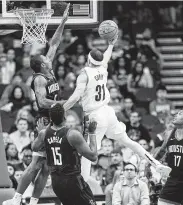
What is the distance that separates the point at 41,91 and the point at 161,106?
8.52m

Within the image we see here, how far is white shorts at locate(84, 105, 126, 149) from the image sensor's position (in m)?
13.9

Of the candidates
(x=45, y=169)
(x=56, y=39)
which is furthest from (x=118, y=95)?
(x=45, y=169)

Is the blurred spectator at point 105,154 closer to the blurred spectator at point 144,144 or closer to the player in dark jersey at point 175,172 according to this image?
the blurred spectator at point 144,144

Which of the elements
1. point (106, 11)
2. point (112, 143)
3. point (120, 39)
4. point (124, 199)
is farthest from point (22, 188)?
point (106, 11)

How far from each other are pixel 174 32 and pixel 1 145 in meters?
13.3

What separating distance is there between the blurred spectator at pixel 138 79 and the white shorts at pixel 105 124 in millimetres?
8700

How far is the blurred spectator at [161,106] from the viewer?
21.5m

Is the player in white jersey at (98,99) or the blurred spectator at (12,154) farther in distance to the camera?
the blurred spectator at (12,154)

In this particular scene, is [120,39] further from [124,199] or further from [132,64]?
[124,199]

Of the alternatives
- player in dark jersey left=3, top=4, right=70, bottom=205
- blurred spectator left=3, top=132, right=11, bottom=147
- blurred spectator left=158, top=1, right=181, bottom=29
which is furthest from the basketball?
blurred spectator left=158, top=1, right=181, bottom=29

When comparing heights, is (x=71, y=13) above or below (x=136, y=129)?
above

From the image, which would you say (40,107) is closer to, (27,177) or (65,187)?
(27,177)

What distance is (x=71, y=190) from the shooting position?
39.9ft

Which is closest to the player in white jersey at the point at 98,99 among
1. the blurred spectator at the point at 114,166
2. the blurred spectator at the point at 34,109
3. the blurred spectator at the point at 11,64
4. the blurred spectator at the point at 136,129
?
the blurred spectator at the point at 114,166
